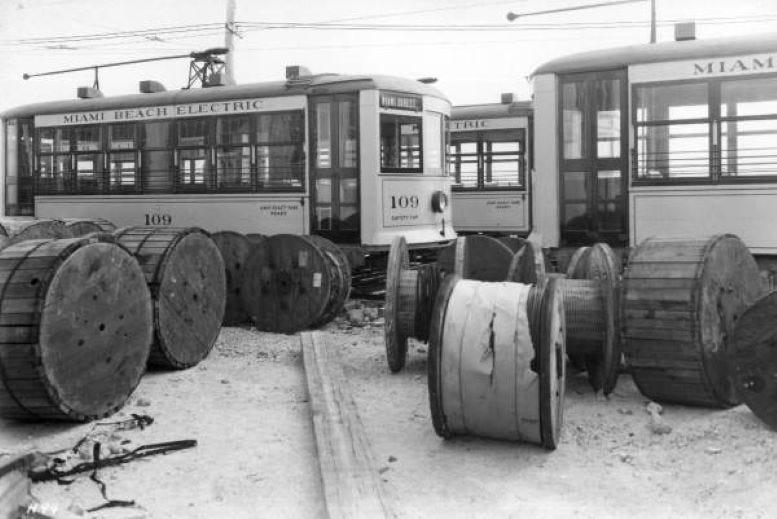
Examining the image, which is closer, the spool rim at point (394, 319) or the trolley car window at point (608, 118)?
the spool rim at point (394, 319)

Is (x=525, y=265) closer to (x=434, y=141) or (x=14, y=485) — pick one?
(x=14, y=485)

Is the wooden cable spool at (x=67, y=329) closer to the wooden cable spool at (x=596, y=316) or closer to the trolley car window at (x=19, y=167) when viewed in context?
the wooden cable spool at (x=596, y=316)

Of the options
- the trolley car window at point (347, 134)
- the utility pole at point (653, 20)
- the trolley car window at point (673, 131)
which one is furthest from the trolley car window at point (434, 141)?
the utility pole at point (653, 20)

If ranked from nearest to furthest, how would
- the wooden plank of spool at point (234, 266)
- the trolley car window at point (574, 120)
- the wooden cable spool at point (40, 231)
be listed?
the wooden plank of spool at point (234, 266), the trolley car window at point (574, 120), the wooden cable spool at point (40, 231)

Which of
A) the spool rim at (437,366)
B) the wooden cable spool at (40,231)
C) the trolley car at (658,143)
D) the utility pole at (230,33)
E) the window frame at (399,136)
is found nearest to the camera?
the spool rim at (437,366)

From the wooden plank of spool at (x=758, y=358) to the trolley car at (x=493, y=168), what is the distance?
9.92 meters

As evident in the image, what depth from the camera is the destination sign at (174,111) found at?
11.2 meters

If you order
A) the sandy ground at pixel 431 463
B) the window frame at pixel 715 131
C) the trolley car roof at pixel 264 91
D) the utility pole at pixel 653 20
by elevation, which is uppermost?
the utility pole at pixel 653 20

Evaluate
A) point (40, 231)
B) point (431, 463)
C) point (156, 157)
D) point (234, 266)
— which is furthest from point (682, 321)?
point (156, 157)

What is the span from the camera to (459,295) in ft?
14.9

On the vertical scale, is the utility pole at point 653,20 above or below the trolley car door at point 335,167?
above

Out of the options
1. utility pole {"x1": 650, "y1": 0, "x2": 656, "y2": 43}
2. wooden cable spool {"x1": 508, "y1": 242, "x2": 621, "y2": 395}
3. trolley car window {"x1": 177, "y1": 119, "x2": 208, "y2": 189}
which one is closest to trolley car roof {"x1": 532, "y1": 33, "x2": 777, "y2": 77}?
wooden cable spool {"x1": 508, "y1": 242, "x2": 621, "y2": 395}

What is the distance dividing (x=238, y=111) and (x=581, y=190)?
5.18 m

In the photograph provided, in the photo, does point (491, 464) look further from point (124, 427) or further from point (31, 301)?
point (31, 301)
